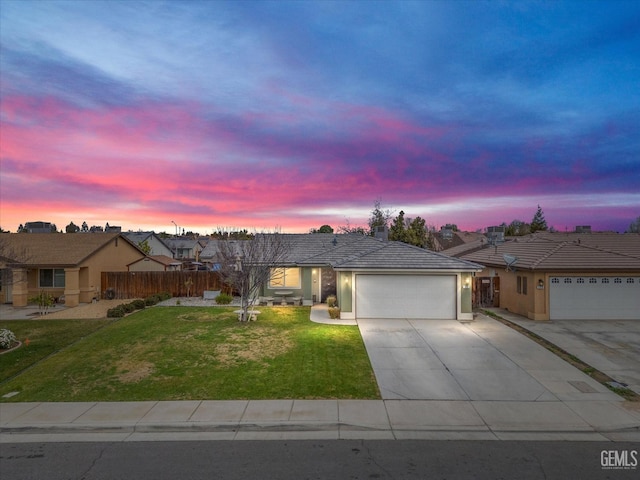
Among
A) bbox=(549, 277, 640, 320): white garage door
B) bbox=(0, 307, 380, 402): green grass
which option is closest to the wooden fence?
bbox=(0, 307, 380, 402): green grass

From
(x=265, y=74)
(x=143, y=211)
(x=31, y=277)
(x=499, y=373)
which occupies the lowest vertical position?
(x=499, y=373)

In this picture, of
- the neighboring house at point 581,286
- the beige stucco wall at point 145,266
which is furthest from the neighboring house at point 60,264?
the neighboring house at point 581,286

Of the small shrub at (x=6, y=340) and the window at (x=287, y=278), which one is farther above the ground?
the window at (x=287, y=278)

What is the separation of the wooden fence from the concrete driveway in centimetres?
1473

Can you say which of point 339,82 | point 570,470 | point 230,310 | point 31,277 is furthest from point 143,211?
point 570,470

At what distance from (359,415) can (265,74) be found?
16.8m

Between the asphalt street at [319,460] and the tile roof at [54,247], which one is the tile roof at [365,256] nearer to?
the asphalt street at [319,460]

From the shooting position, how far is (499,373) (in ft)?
38.4

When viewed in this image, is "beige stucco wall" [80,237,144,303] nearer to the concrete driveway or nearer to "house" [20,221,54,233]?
"house" [20,221,54,233]

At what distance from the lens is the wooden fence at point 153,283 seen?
27.3 metres

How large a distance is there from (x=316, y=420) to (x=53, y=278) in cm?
2516

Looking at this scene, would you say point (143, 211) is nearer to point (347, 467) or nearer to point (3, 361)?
point (3, 361)

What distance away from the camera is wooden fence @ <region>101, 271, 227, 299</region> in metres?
27.3

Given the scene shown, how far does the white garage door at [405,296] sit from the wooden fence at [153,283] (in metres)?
12.4
